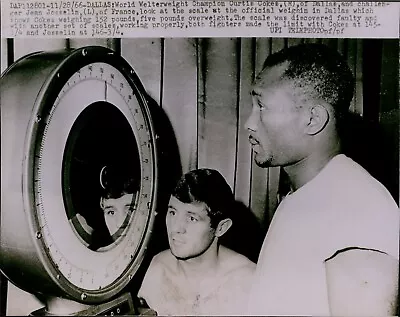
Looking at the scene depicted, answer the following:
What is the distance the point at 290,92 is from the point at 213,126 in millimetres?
103

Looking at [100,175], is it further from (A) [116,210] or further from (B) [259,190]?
(B) [259,190]

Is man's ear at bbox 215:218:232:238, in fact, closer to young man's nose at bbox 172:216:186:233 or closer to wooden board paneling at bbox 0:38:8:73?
young man's nose at bbox 172:216:186:233

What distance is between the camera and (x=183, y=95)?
2.24 ft

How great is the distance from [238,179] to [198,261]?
0.11m

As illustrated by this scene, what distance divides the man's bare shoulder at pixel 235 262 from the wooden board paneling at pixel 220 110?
0.31ft

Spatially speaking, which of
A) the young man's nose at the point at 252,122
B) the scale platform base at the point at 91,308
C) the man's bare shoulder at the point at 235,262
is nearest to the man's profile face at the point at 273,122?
the young man's nose at the point at 252,122

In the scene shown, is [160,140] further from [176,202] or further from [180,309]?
[180,309]

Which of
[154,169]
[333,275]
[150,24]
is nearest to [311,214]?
[333,275]

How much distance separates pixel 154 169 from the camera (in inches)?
26.6

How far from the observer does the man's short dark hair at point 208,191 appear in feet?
2.24

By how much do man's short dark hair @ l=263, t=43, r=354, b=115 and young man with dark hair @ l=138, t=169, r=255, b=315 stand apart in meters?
0.15

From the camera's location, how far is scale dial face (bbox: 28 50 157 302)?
2.04 feet

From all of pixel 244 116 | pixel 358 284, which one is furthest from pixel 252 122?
pixel 358 284

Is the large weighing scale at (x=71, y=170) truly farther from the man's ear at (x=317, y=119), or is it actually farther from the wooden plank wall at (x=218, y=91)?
the man's ear at (x=317, y=119)
